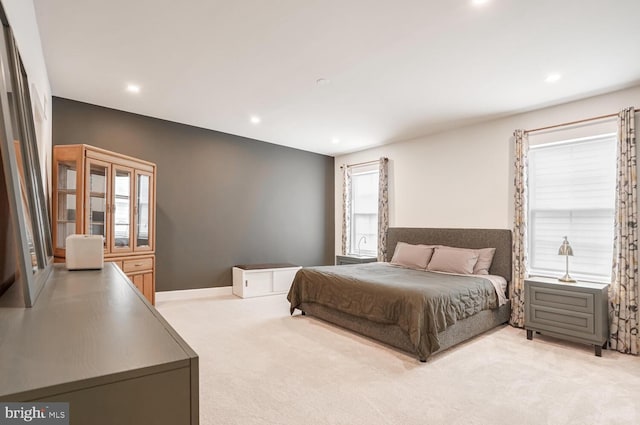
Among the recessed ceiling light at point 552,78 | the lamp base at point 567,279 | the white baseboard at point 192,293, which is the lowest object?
the white baseboard at point 192,293

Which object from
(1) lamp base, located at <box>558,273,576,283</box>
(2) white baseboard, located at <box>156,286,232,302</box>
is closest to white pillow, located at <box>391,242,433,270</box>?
→ (1) lamp base, located at <box>558,273,576,283</box>

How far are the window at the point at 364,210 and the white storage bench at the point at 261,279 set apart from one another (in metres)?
1.46

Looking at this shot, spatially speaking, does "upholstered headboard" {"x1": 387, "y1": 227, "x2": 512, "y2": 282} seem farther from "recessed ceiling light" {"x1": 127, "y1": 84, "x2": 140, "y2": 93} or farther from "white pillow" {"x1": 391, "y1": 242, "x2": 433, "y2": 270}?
"recessed ceiling light" {"x1": 127, "y1": 84, "x2": 140, "y2": 93}

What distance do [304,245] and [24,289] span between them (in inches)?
218

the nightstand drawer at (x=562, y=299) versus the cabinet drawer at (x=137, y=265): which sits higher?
the cabinet drawer at (x=137, y=265)

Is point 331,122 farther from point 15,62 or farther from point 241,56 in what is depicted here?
point 15,62

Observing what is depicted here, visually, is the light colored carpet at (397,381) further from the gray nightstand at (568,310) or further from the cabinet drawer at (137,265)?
the cabinet drawer at (137,265)

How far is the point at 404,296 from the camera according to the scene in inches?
120

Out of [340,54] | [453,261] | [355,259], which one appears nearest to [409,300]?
[453,261]

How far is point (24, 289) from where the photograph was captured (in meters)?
1.07

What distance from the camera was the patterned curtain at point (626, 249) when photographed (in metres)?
3.21

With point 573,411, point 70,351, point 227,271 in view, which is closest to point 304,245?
point 227,271

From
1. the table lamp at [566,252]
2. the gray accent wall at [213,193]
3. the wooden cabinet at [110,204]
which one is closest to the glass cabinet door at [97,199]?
the wooden cabinet at [110,204]

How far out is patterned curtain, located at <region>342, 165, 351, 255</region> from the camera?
6.56m
